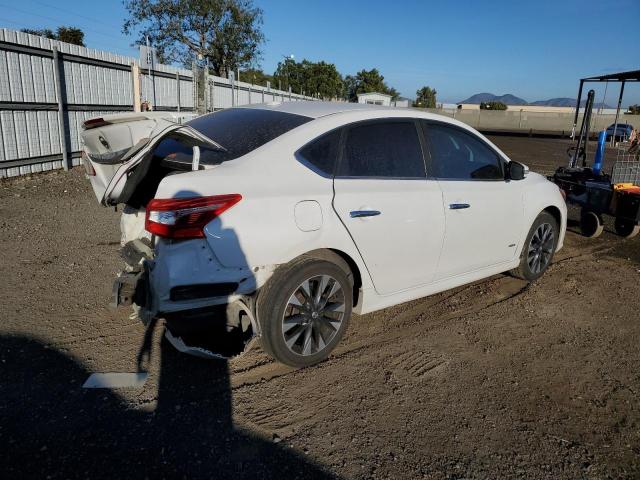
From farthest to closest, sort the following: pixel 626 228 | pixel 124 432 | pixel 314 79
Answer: pixel 314 79, pixel 626 228, pixel 124 432

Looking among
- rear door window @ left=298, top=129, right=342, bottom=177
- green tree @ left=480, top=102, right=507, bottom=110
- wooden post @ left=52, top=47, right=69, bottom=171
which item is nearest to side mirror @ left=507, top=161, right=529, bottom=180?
rear door window @ left=298, top=129, right=342, bottom=177

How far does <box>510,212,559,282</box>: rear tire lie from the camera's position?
5000 mm

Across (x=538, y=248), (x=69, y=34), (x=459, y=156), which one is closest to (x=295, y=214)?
(x=459, y=156)

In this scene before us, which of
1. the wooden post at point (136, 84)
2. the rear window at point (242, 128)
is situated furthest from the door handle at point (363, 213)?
the wooden post at point (136, 84)

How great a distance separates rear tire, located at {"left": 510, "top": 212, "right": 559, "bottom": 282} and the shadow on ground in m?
3.28

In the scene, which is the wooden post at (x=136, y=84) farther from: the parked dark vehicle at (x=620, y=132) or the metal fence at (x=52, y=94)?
the parked dark vehicle at (x=620, y=132)

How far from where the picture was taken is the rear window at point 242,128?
3273 mm

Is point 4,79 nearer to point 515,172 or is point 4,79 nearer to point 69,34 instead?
point 515,172

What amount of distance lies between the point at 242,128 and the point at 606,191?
5735 millimetres

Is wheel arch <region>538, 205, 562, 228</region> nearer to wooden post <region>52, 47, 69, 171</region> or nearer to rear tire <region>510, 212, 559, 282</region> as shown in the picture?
rear tire <region>510, 212, 559, 282</region>

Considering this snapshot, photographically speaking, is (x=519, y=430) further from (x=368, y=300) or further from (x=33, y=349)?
(x=33, y=349)

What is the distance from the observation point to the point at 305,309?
3307mm

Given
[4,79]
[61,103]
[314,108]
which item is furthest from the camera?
[61,103]

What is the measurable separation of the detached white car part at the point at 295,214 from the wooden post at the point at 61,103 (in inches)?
278
